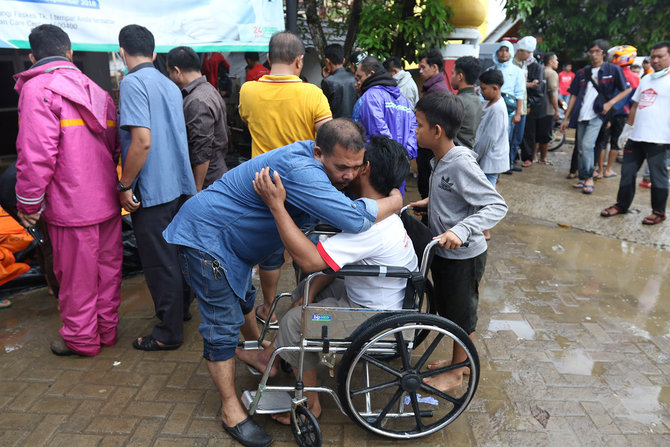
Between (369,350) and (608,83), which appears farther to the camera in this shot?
(608,83)

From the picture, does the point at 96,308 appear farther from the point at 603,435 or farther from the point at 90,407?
the point at 603,435

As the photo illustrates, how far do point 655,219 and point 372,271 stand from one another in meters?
4.87

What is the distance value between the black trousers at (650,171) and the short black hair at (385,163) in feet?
14.4

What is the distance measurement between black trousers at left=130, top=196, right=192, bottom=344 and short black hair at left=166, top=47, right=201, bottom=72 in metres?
0.98

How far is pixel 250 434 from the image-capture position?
248cm

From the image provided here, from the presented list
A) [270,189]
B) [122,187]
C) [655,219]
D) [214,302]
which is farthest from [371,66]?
[655,219]

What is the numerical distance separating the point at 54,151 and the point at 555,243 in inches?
184

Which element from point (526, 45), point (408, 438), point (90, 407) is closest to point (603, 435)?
point (408, 438)

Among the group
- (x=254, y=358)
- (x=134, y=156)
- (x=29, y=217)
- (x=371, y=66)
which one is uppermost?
A: (x=371, y=66)

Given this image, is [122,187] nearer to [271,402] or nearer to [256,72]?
[271,402]

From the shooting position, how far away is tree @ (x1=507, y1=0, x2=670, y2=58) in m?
16.4

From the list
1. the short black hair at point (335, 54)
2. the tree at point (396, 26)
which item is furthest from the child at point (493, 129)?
the tree at point (396, 26)

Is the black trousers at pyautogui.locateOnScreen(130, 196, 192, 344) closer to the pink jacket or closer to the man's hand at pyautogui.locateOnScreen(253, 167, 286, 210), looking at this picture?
the pink jacket

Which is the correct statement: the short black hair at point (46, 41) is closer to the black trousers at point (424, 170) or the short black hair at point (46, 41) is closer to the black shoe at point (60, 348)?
the black shoe at point (60, 348)
